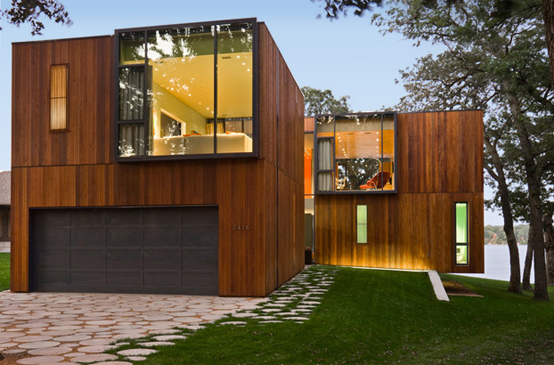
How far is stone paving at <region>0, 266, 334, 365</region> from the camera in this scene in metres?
5.88

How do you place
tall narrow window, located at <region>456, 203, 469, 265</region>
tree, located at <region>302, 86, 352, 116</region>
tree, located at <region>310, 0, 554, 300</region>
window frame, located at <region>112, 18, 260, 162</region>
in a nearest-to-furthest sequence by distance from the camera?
window frame, located at <region>112, 18, 260, 162</region> → tree, located at <region>310, 0, 554, 300</region> → tall narrow window, located at <region>456, 203, 469, 265</region> → tree, located at <region>302, 86, 352, 116</region>

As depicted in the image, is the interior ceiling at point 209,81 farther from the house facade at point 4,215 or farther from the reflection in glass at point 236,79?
the house facade at point 4,215

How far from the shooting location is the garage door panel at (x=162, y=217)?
1148 cm

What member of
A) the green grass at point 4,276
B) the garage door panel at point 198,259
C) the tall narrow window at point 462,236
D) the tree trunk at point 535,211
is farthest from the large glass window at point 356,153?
the green grass at point 4,276

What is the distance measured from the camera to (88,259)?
464 inches

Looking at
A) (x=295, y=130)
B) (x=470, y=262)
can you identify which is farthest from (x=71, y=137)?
(x=470, y=262)

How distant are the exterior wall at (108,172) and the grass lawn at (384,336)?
6.58 ft

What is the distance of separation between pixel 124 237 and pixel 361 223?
30.5ft

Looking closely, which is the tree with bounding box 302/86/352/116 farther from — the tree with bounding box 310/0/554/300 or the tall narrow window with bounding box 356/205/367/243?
the tall narrow window with bounding box 356/205/367/243

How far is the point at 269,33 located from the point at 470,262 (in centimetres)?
1061

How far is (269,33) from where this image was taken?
11414 mm

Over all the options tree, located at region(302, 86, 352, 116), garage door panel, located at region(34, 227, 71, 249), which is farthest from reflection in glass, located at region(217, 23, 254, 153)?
tree, located at region(302, 86, 352, 116)

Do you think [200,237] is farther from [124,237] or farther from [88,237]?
[88,237]

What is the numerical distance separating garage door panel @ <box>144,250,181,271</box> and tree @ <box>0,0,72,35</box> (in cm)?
531
